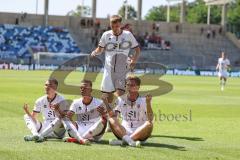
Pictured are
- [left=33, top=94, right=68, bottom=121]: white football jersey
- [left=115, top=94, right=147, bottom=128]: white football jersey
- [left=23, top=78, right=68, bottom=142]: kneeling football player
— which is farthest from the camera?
[left=33, top=94, right=68, bottom=121]: white football jersey

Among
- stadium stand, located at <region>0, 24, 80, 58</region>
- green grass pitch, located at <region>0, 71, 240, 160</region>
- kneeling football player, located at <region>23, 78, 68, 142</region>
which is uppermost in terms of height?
stadium stand, located at <region>0, 24, 80, 58</region>

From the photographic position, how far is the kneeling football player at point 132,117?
11844mm

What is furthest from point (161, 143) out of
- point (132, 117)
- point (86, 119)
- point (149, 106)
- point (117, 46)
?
point (117, 46)

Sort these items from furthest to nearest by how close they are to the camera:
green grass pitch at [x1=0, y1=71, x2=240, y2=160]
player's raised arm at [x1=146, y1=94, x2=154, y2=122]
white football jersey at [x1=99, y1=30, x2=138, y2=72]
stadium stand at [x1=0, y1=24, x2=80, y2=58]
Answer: stadium stand at [x1=0, y1=24, x2=80, y2=58], white football jersey at [x1=99, y1=30, x2=138, y2=72], player's raised arm at [x1=146, y1=94, x2=154, y2=122], green grass pitch at [x1=0, y1=71, x2=240, y2=160]

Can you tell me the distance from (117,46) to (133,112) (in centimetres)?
223

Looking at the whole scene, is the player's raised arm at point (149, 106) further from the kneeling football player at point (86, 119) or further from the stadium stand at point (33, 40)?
the stadium stand at point (33, 40)

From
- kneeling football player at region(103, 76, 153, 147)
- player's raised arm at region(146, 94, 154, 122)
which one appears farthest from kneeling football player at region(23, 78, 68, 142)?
player's raised arm at region(146, 94, 154, 122)

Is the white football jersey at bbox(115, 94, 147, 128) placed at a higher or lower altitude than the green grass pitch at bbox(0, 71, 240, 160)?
higher

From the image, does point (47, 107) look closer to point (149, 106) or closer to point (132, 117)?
point (132, 117)

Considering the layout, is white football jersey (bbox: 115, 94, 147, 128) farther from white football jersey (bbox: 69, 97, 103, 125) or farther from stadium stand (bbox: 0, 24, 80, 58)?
stadium stand (bbox: 0, 24, 80, 58)

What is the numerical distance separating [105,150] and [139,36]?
64.8 meters

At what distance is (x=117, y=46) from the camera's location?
1397cm

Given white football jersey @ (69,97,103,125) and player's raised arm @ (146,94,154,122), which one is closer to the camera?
player's raised arm @ (146,94,154,122)

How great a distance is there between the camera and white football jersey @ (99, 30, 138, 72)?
13914 millimetres
